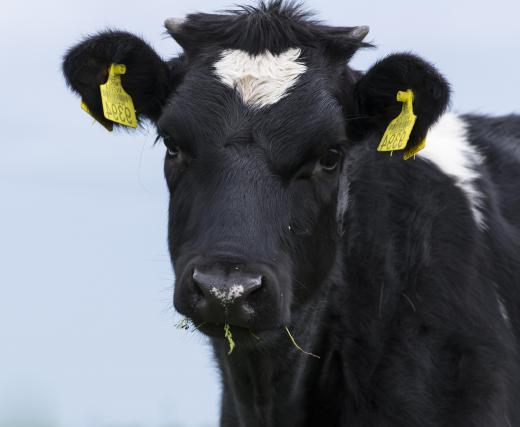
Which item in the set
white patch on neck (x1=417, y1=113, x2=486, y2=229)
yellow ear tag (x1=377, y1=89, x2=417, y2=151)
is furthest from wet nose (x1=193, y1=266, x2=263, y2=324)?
white patch on neck (x1=417, y1=113, x2=486, y2=229)

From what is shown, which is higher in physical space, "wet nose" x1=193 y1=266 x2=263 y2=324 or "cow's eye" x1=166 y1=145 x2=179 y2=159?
"cow's eye" x1=166 y1=145 x2=179 y2=159

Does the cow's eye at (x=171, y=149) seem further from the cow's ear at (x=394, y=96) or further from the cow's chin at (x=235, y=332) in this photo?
the cow's chin at (x=235, y=332)

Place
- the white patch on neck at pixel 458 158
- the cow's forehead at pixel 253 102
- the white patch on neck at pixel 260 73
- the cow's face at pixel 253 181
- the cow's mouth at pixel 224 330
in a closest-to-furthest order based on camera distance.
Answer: the cow's face at pixel 253 181, the cow's mouth at pixel 224 330, the cow's forehead at pixel 253 102, the white patch on neck at pixel 260 73, the white patch on neck at pixel 458 158

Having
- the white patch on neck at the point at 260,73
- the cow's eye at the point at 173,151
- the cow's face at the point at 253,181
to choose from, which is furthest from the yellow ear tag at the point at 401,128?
the cow's eye at the point at 173,151

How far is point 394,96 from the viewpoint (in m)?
7.56

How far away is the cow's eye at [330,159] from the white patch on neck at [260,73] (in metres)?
0.43

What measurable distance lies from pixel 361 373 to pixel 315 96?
5.67ft

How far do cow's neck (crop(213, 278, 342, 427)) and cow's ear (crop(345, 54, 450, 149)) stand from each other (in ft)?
3.75

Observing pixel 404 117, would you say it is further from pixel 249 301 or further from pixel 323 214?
pixel 249 301

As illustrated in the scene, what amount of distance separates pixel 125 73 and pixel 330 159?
1.45 meters

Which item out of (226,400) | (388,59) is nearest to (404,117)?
(388,59)

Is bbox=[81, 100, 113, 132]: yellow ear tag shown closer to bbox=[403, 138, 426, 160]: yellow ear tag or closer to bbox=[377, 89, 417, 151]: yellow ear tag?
bbox=[377, 89, 417, 151]: yellow ear tag

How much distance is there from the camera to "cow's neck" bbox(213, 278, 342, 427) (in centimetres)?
750

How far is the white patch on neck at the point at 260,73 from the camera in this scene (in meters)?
7.14
